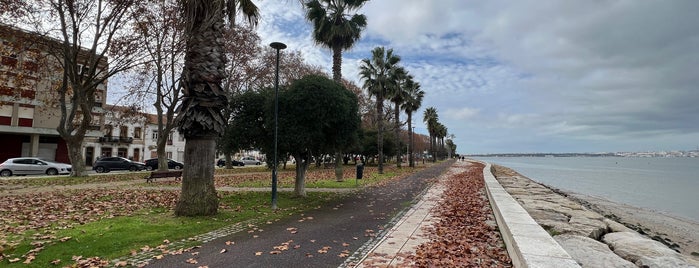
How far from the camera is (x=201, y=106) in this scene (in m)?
8.45

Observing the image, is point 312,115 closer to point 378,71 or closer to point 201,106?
point 201,106

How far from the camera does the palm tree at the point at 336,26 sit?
21.1m

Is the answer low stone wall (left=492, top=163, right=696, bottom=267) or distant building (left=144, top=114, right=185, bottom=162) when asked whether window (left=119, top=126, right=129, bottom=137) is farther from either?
low stone wall (left=492, top=163, right=696, bottom=267)

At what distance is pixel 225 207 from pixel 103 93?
1512 inches

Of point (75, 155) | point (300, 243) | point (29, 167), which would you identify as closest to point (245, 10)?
point (300, 243)

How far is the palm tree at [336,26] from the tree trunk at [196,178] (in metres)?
13.3

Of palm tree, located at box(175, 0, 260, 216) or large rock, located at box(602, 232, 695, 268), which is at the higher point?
palm tree, located at box(175, 0, 260, 216)

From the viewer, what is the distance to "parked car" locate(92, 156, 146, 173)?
3148 cm

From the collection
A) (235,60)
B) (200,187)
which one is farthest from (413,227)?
(235,60)

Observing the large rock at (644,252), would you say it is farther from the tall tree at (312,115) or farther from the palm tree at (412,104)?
the palm tree at (412,104)

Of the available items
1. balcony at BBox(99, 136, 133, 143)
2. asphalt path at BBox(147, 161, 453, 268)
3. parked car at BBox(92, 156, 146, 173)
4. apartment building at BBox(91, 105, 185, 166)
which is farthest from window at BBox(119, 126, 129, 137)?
asphalt path at BBox(147, 161, 453, 268)

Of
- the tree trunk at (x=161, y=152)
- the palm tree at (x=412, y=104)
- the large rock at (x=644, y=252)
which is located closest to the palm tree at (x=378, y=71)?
the palm tree at (x=412, y=104)

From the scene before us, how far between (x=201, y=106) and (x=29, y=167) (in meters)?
26.6

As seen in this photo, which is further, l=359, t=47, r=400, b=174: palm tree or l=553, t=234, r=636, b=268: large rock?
l=359, t=47, r=400, b=174: palm tree
